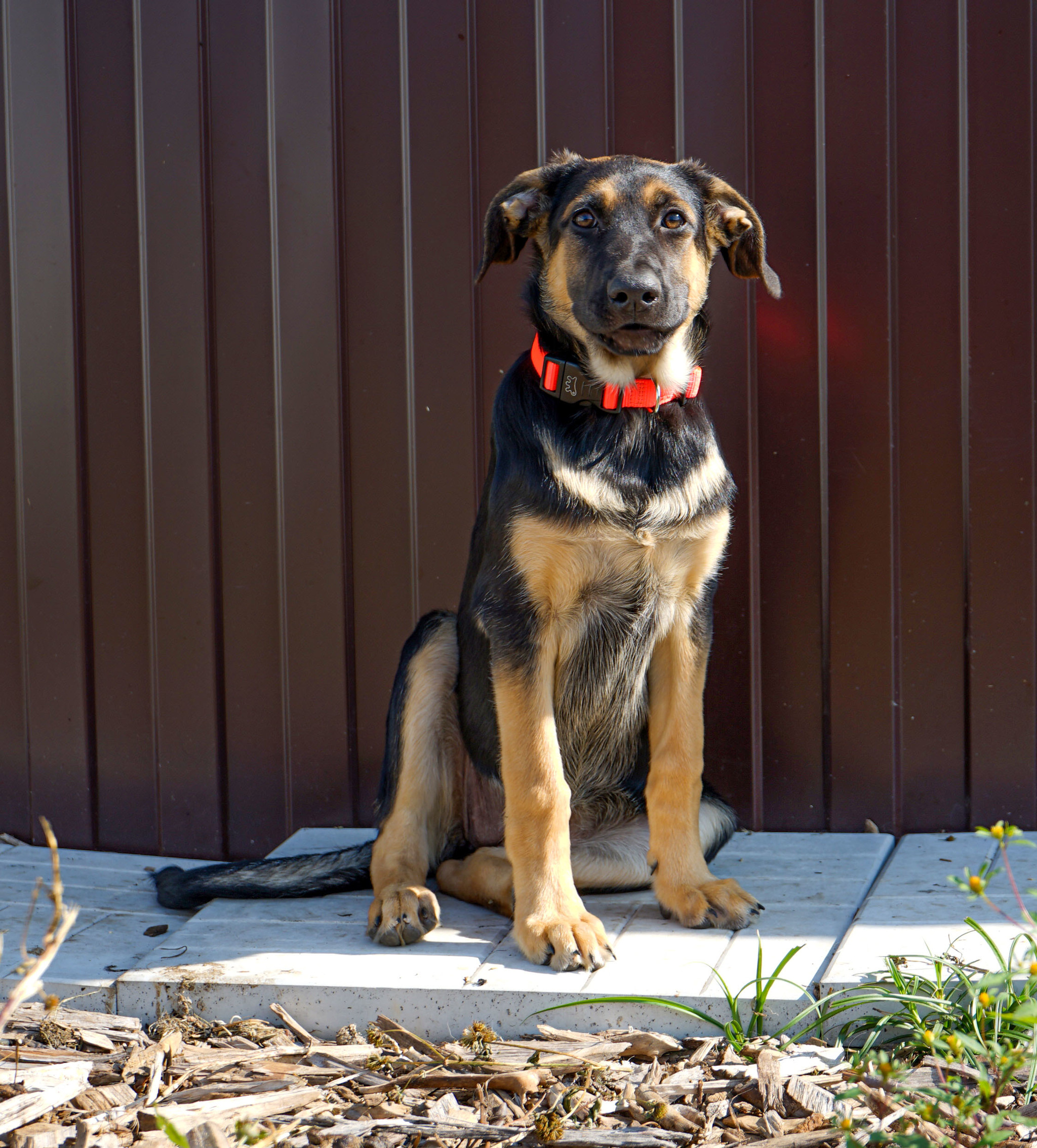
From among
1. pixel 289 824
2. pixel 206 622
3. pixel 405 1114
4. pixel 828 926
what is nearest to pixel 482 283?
pixel 206 622

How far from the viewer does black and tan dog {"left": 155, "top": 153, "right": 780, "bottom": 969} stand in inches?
113

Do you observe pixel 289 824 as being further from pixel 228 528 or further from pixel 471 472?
pixel 471 472

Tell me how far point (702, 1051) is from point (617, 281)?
1.81 meters

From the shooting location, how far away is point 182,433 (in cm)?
421

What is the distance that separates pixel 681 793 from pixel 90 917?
6.11 ft

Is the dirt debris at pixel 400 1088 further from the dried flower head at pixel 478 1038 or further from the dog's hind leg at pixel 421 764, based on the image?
the dog's hind leg at pixel 421 764

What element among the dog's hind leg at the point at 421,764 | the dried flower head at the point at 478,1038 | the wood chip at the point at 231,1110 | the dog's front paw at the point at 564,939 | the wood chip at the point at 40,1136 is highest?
the dog's hind leg at the point at 421,764

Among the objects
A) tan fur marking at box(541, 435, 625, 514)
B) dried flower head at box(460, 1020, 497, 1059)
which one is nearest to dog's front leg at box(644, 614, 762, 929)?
tan fur marking at box(541, 435, 625, 514)

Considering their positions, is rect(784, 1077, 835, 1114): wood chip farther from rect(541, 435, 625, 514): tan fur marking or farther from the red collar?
the red collar

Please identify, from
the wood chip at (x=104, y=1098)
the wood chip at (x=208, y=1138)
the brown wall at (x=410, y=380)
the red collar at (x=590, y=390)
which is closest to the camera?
the wood chip at (x=208, y=1138)

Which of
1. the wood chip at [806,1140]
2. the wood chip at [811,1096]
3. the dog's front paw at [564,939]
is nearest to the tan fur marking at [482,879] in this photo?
the dog's front paw at [564,939]

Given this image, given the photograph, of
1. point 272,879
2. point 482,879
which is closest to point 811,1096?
point 482,879

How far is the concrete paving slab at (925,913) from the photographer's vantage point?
105 inches

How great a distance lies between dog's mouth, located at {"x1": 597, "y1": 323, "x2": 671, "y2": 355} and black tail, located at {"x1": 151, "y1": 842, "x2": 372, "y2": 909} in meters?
1.67
